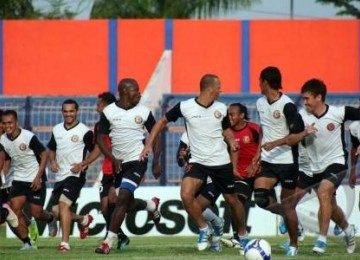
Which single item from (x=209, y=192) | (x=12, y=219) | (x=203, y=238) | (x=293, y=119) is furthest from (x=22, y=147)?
(x=293, y=119)

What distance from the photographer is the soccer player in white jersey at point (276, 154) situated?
15.4 meters

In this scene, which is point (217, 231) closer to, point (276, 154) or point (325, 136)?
point (276, 154)

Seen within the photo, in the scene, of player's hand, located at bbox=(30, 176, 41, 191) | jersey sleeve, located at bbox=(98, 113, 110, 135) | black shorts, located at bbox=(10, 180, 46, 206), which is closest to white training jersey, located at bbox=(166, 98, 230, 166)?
jersey sleeve, located at bbox=(98, 113, 110, 135)

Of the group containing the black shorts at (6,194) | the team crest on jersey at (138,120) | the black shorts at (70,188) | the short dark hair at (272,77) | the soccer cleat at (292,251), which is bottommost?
the soccer cleat at (292,251)

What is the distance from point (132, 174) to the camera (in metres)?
16.2

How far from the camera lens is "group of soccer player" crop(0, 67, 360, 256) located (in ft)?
50.5

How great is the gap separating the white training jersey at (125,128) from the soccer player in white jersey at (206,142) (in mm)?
610

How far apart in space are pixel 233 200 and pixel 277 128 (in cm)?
117

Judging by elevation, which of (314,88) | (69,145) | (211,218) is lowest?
(211,218)

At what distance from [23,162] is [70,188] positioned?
1.30 meters

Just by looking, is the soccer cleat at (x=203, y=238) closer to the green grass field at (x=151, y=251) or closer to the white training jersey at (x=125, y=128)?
the green grass field at (x=151, y=251)

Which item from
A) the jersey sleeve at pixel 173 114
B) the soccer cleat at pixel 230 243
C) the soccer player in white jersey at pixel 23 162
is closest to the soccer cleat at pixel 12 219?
the soccer player in white jersey at pixel 23 162

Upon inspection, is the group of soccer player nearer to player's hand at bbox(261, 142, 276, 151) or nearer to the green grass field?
player's hand at bbox(261, 142, 276, 151)

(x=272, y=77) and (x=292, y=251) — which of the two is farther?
(x=272, y=77)
